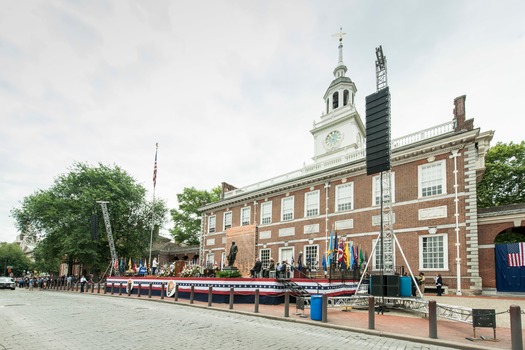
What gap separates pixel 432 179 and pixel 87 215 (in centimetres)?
3394

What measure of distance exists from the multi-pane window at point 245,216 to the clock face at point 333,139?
10977 mm

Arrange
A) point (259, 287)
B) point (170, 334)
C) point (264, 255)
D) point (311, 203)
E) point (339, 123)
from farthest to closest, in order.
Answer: point (339, 123) < point (264, 255) < point (311, 203) < point (259, 287) < point (170, 334)

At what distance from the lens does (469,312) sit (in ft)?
35.7

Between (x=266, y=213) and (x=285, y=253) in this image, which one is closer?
(x=285, y=253)

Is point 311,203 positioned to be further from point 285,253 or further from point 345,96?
point 345,96

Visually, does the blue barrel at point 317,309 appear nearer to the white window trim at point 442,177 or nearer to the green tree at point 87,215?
the white window trim at point 442,177

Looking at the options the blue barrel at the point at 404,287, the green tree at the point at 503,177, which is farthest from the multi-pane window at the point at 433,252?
the green tree at the point at 503,177

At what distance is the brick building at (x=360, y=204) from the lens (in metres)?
19.8

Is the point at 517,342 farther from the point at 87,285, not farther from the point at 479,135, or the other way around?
the point at 87,285

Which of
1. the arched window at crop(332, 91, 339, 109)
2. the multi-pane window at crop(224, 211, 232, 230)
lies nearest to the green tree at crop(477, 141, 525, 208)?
the arched window at crop(332, 91, 339, 109)

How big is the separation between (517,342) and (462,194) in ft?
44.5

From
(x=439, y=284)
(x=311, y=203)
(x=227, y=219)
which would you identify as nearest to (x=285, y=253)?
(x=311, y=203)

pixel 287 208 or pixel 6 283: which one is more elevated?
pixel 287 208

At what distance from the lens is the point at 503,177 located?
108ft
